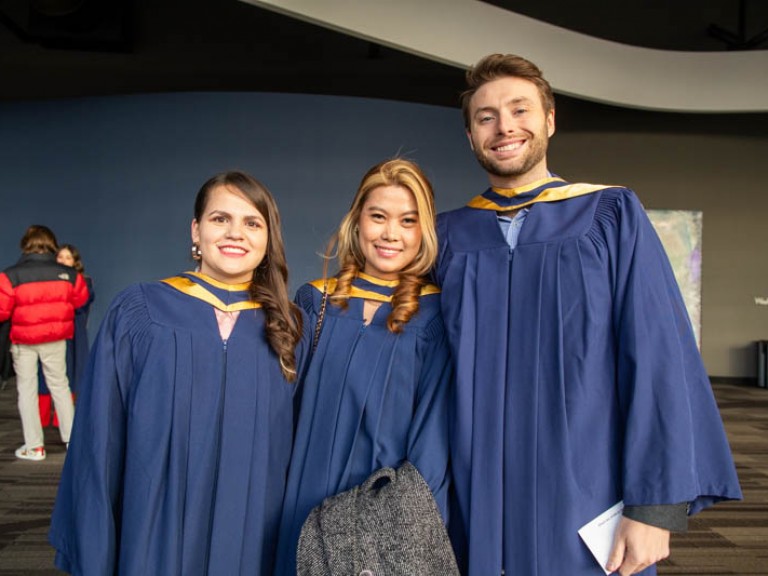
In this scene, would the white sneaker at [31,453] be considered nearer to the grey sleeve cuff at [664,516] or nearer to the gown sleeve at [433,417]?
the gown sleeve at [433,417]

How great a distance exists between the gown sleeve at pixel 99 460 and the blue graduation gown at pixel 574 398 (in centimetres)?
88

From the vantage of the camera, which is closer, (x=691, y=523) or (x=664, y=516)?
(x=664, y=516)

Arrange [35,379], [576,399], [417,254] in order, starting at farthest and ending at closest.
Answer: [35,379] → [417,254] → [576,399]

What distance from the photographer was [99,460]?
64.3 inches

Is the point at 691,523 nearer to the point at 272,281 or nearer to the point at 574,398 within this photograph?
the point at 574,398

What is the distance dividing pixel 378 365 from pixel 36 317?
4.14m

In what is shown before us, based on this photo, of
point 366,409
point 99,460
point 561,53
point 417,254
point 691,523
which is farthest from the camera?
point 561,53

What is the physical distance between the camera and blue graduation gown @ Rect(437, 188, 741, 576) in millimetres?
1463

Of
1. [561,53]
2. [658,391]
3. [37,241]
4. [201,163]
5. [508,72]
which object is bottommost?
[658,391]

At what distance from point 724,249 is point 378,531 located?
9.75 metres

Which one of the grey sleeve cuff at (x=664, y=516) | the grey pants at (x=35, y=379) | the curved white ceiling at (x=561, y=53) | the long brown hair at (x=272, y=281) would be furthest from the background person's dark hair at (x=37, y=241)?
the grey sleeve cuff at (x=664, y=516)

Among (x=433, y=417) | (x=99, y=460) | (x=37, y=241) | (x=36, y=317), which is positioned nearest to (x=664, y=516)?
(x=433, y=417)

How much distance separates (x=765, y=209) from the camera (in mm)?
9688

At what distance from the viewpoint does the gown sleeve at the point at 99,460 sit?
1.60m
